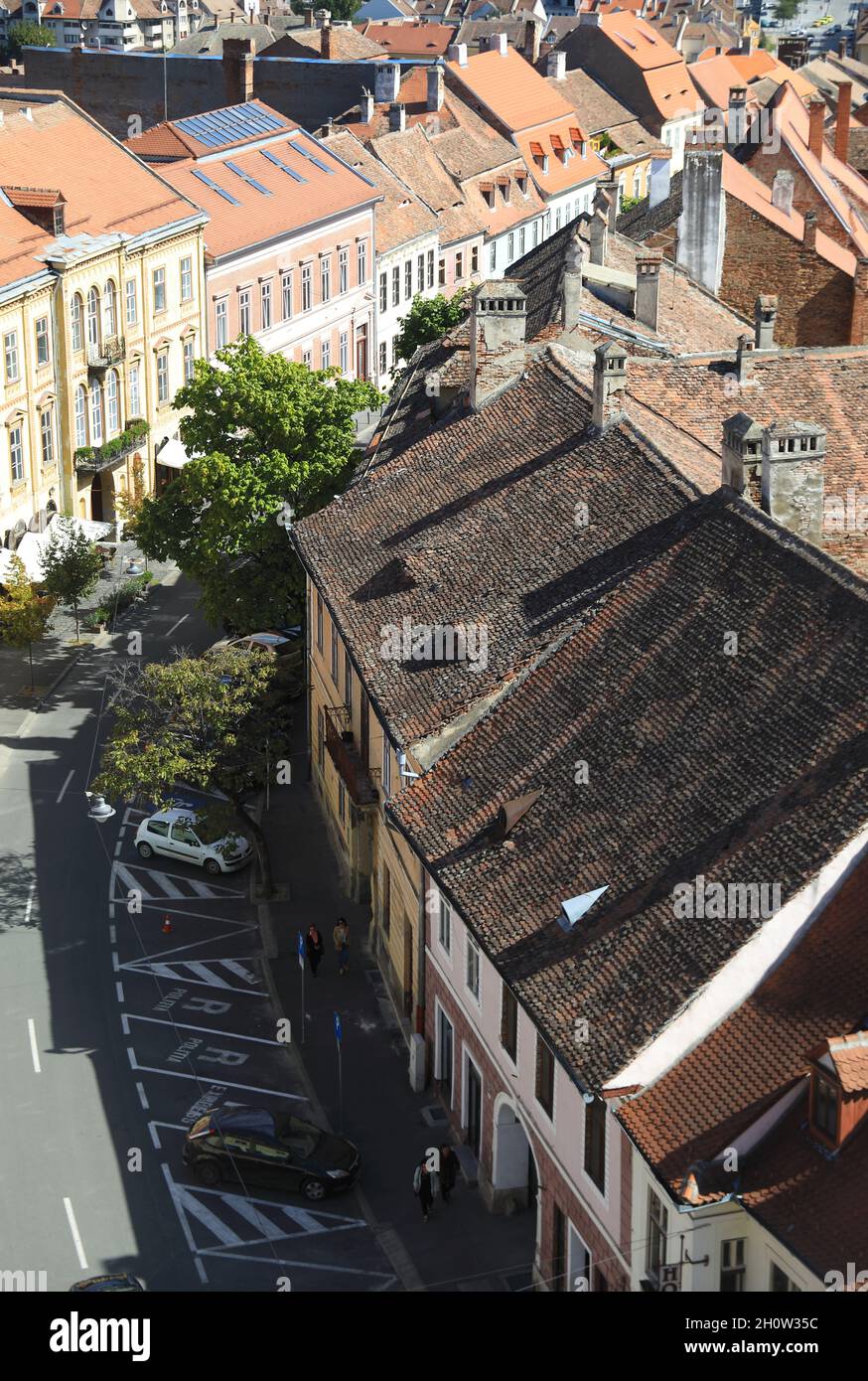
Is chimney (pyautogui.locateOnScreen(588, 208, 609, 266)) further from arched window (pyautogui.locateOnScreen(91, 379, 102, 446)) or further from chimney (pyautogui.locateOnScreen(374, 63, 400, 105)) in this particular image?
chimney (pyautogui.locateOnScreen(374, 63, 400, 105))

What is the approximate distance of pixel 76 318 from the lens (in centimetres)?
7581

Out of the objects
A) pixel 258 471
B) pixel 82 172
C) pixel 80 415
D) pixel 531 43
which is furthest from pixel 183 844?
pixel 531 43

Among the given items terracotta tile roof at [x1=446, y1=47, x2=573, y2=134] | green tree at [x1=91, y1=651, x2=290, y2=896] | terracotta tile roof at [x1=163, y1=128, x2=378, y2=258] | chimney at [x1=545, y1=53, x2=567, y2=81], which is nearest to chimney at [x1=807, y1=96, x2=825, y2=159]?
terracotta tile roof at [x1=163, y1=128, x2=378, y2=258]

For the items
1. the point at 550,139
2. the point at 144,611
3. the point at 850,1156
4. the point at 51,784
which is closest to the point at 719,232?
the point at 144,611

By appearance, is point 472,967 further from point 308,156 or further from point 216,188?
point 308,156

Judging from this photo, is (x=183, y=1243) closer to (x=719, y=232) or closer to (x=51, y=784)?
(x=51, y=784)

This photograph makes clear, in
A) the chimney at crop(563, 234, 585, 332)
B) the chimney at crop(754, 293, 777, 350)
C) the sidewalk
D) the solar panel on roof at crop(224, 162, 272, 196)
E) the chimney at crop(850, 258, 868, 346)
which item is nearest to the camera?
the sidewalk

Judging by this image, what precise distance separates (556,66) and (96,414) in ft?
224

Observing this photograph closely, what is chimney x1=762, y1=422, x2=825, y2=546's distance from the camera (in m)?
40.2

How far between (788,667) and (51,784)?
29301mm

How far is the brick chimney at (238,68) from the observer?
11212cm

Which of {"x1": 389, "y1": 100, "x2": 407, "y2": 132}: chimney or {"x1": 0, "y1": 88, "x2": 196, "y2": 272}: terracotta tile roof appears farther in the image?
{"x1": 389, "y1": 100, "x2": 407, "y2": 132}: chimney

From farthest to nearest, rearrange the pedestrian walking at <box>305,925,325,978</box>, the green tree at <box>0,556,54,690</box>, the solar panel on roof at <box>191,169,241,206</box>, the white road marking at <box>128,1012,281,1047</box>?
the solar panel on roof at <box>191,169,241,206</box> → the green tree at <box>0,556,54,690</box> → the pedestrian walking at <box>305,925,325,978</box> → the white road marking at <box>128,1012,281,1047</box>

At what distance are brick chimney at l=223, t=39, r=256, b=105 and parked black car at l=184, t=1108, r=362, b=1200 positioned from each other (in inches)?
3244
